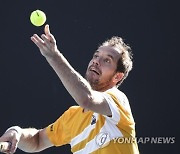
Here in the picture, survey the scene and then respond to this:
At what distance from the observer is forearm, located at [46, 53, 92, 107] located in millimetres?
2529

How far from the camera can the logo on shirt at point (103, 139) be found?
2945 mm

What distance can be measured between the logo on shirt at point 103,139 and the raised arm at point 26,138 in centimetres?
49

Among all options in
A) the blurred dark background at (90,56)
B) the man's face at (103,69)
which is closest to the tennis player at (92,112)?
the man's face at (103,69)

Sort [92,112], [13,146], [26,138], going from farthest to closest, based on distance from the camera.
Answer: [26,138], [92,112], [13,146]

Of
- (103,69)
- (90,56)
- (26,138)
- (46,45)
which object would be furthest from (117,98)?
(90,56)

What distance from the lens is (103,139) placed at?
295cm

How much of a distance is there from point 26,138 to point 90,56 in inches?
67.2

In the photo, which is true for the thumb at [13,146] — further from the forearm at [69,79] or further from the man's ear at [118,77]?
the man's ear at [118,77]

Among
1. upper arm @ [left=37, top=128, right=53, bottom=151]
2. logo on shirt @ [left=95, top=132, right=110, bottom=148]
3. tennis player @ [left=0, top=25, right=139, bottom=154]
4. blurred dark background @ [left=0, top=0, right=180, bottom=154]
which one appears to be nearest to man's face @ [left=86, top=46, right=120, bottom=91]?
tennis player @ [left=0, top=25, right=139, bottom=154]

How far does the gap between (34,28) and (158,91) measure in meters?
1.34

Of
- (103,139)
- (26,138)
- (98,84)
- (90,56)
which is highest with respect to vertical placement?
(90,56)

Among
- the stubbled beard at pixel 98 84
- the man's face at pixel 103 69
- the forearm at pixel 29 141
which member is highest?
the man's face at pixel 103 69

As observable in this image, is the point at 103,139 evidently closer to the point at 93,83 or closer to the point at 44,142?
the point at 93,83

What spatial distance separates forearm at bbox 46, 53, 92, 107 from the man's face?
58 centimetres
